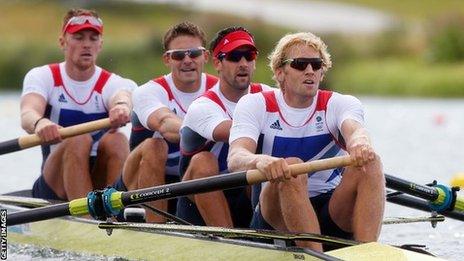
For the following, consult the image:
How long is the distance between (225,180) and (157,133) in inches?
83.7

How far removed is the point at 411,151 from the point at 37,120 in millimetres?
11510

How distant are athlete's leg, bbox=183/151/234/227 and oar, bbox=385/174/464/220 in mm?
1159

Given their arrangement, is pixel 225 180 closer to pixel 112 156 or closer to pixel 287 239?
pixel 287 239

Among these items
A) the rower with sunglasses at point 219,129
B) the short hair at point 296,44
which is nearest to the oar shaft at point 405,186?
the rower with sunglasses at point 219,129

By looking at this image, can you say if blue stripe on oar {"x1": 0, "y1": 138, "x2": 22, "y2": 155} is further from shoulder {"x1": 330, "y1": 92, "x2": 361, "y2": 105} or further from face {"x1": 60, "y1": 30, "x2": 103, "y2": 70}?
shoulder {"x1": 330, "y1": 92, "x2": 361, "y2": 105}

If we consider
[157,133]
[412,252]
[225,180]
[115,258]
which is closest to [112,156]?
[157,133]

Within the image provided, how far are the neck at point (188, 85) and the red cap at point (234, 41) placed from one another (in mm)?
854

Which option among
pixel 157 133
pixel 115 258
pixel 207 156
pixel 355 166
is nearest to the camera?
pixel 355 166

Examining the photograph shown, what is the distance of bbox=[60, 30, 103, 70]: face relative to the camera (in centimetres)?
1048

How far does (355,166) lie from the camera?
24.6 ft

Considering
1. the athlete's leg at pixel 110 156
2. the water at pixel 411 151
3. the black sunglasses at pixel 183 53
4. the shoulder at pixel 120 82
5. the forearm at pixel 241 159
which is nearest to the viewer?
the forearm at pixel 241 159

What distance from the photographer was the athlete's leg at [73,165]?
10.0 meters

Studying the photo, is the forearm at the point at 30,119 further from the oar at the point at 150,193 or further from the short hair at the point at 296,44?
the short hair at the point at 296,44

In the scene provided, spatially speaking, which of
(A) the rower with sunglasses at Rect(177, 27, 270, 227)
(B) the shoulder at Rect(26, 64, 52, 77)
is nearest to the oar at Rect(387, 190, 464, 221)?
→ (A) the rower with sunglasses at Rect(177, 27, 270, 227)
